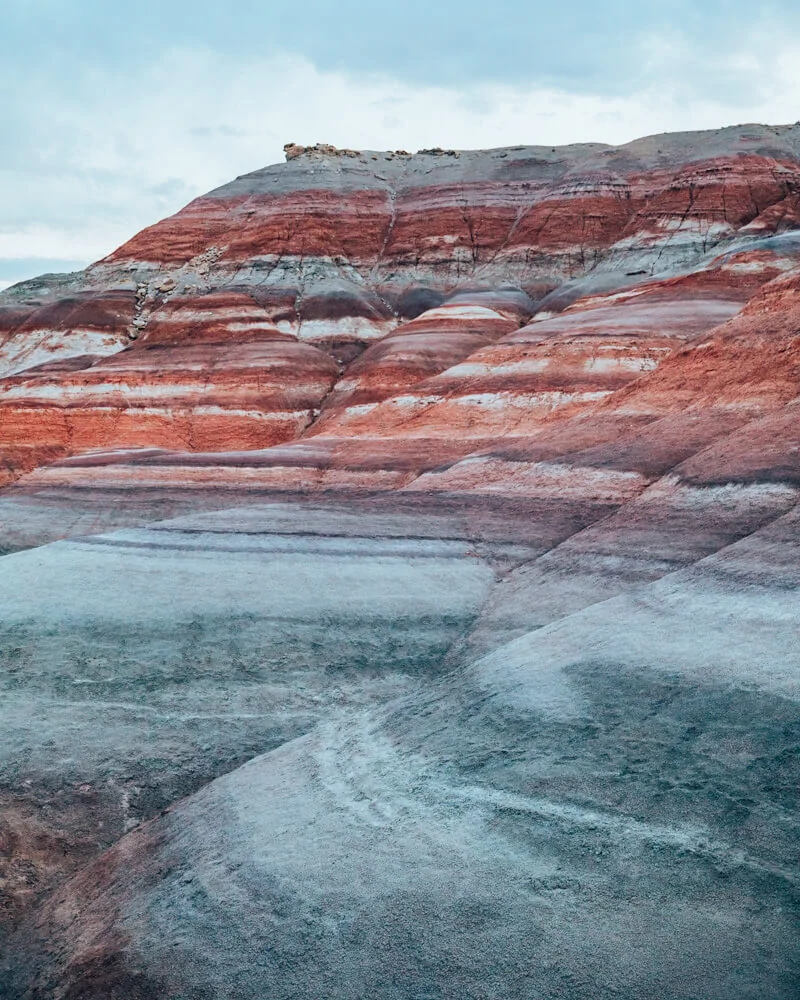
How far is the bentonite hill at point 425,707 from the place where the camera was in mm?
5488

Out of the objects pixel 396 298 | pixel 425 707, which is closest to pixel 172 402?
pixel 396 298

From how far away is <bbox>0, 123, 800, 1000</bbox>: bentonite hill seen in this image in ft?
18.0

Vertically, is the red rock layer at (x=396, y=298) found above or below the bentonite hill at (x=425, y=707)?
above

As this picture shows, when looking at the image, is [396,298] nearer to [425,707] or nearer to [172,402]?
[172,402]

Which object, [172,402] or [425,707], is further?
[172,402]

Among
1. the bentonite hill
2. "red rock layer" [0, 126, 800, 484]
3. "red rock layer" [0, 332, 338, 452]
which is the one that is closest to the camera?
the bentonite hill

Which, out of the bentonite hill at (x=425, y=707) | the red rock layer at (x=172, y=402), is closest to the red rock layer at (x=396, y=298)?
the red rock layer at (x=172, y=402)

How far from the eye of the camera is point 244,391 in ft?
120

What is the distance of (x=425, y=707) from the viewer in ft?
26.9

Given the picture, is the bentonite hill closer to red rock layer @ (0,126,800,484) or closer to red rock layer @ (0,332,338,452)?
red rock layer @ (0,126,800,484)

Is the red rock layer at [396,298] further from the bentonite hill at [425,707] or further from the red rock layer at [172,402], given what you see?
the bentonite hill at [425,707]

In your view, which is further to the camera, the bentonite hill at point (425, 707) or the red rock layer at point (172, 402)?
the red rock layer at point (172, 402)

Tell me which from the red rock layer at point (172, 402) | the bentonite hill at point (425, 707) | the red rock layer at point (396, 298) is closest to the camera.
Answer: the bentonite hill at point (425, 707)

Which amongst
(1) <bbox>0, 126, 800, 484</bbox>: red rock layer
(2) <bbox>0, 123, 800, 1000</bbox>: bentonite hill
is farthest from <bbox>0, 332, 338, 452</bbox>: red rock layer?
(2) <bbox>0, 123, 800, 1000</bbox>: bentonite hill
